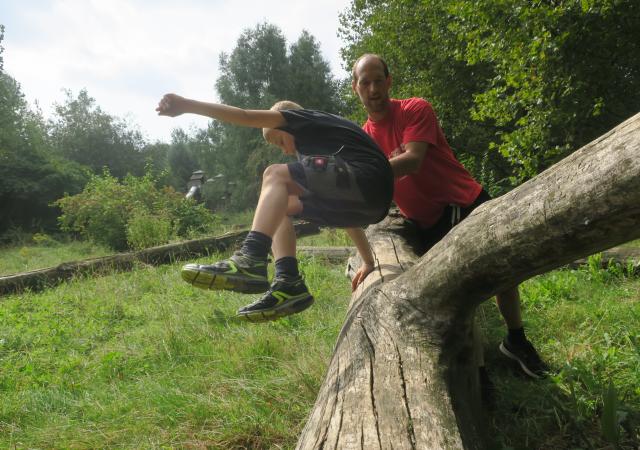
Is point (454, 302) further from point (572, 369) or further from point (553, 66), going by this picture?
point (553, 66)

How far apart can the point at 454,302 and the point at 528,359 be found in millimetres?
1259

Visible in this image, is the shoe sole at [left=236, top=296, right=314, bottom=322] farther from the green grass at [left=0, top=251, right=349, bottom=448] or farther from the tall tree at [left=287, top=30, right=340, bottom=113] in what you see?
the tall tree at [left=287, top=30, right=340, bottom=113]

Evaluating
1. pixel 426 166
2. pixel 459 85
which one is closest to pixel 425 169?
pixel 426 166

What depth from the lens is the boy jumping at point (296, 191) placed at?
2.34 m

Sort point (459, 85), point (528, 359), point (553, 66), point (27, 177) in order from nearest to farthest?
point (528, 359) → point (553, 66) → point (459, 85) → point (27, 177)

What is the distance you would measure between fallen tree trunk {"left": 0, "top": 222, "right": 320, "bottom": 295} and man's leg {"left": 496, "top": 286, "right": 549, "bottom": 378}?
6.54 metres

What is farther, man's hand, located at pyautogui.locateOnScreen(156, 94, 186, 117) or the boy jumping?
the boy jumping

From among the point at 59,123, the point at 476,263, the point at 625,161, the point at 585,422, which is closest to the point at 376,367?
the point at 476,263

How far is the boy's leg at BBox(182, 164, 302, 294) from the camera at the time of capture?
2.34m

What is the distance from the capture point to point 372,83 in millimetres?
2906

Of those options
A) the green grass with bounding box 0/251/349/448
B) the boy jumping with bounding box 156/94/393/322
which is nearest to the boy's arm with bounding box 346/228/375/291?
the boy jumping with bounding box 156/94/393/322

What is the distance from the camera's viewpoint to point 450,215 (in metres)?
3.02

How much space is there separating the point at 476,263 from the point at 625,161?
0.62m

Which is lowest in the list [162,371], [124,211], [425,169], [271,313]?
[162,371]
